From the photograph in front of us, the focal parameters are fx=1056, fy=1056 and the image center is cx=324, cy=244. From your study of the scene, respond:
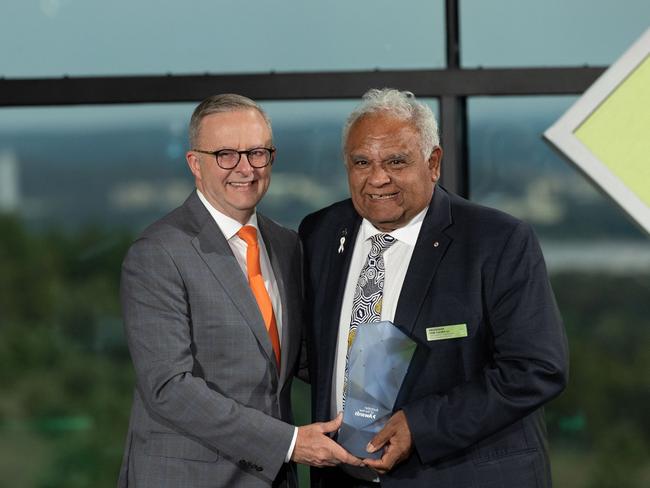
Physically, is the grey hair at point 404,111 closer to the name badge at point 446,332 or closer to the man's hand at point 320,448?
the name badge at point 446,332

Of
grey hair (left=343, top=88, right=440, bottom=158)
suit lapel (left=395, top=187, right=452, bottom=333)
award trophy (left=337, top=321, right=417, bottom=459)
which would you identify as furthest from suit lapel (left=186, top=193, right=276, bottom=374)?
grey hair (left=343, top=88, right=440, bottom=158)

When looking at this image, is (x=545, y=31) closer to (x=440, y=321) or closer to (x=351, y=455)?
(x=440, y=321)

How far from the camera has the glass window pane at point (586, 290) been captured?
4254 mm

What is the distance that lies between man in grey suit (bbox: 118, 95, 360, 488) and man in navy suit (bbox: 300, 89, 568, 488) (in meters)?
0.16

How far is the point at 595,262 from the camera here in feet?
14.0

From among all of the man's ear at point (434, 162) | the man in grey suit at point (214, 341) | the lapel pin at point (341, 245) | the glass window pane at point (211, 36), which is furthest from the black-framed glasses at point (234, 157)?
the glass window pane at point (211, 36)

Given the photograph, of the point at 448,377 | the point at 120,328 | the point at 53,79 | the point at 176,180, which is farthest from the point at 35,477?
the point at 448,377

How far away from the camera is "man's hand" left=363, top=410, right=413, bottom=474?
102 inches

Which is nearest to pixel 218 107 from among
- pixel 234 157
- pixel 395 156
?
pixel 234 157

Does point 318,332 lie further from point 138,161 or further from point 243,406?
point 138,161

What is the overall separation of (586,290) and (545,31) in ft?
3.45

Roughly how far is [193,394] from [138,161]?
196cm

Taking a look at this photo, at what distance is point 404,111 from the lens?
2758mm

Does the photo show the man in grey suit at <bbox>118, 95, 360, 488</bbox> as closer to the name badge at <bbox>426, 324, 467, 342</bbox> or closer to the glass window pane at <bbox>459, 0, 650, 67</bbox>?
the name badge at <bbox>426, 324, 467, 342</bbox>
